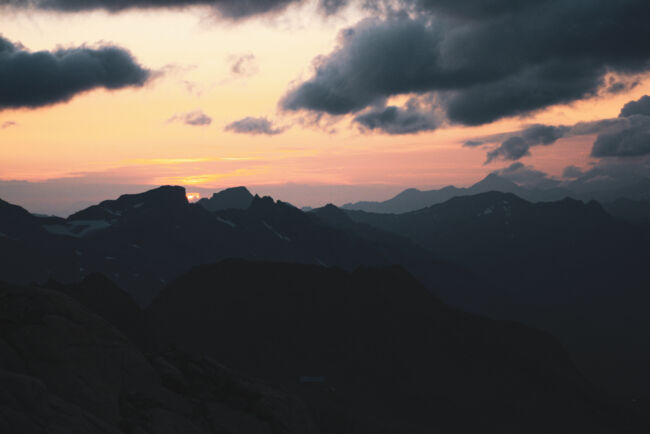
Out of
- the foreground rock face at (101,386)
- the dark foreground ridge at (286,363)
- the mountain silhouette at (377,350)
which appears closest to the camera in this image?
the foreground rock face at (101,386)

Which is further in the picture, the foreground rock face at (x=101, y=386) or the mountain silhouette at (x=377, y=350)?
the mountain silhouette at (x=377, y=350)

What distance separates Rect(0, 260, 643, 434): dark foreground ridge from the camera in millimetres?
37969

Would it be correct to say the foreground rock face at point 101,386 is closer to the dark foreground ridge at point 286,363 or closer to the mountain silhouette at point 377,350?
the dark foreground ridge at point 286,363

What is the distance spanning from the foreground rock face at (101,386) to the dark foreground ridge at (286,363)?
0.11 meters

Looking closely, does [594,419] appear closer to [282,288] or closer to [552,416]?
[552,416]

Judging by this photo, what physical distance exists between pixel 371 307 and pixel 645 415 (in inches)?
3489

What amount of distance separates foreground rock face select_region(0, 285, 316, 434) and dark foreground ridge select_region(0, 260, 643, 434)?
11cm

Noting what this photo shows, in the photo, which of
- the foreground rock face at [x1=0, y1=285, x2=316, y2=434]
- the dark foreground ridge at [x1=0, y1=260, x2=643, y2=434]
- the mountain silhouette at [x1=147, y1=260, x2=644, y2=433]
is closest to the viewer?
the foreground rock face at [x1=0, y1=285, x2=316, y2=434]

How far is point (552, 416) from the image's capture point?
13188 cm

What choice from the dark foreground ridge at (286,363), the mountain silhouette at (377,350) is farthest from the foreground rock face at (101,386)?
the mountain silhouette at (377,350)

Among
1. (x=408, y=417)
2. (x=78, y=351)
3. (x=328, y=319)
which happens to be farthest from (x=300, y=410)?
(x=328, y=319)

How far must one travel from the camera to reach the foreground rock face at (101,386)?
103 feet

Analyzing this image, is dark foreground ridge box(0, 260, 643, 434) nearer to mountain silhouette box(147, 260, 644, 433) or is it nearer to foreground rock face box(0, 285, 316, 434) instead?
foreground rock face box(0, 285, 316, 434)

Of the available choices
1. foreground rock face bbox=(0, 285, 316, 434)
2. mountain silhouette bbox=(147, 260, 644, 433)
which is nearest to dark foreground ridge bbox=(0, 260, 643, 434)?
foreground rock face bbox=(0, 285, 316, 434)
